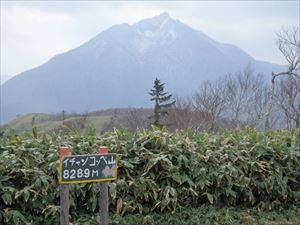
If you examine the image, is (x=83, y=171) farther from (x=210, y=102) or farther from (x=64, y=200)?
(x=210, y=102)

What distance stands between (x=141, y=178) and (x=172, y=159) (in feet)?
1.99

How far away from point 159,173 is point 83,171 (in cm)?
221

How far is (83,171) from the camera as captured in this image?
14.1 ft

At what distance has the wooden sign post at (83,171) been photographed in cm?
419

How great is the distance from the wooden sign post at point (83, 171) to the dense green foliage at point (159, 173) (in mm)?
1187

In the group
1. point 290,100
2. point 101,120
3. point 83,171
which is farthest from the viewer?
point 101,120

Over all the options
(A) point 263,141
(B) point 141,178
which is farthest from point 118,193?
(A) point 263,141

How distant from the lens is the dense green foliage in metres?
5.62

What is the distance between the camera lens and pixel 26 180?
566 centimetres

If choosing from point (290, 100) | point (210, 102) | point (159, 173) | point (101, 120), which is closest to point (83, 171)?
point (159, 173)

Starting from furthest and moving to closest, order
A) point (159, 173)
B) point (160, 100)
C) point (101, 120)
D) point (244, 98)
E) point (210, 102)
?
point (101, 120)
point (160, 100)
point (244, 98)
point (210, 102)
point (159, 173)

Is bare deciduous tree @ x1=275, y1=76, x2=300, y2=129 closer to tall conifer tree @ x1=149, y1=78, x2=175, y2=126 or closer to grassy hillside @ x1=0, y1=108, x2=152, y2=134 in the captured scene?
grassy hillside @ x1=0, y1=108, x2=152, y2=134

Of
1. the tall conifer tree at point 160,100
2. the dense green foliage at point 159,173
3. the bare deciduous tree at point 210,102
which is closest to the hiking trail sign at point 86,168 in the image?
the dense green foliage at point 159,173

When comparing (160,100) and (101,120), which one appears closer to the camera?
(160,100)
